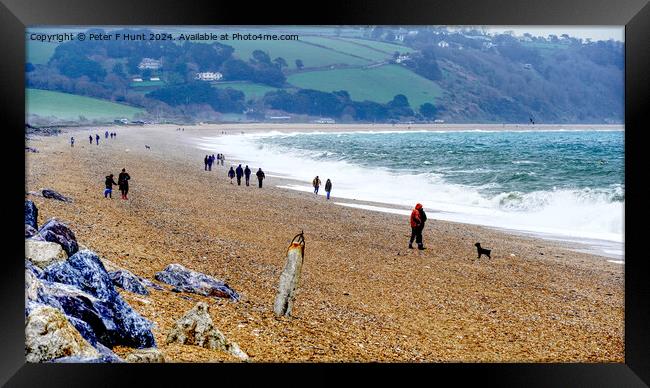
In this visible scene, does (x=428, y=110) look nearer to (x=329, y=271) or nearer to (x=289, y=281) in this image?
(x=329, y=271)

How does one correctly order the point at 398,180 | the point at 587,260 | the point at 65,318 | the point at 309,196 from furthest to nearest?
the point at 398,180 → the point at 309,196 → the point at 587,260 → the point at 65,318

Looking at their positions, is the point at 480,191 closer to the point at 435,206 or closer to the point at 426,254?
the point at 435,206

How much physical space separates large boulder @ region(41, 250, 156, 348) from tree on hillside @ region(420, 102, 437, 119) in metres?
8.14

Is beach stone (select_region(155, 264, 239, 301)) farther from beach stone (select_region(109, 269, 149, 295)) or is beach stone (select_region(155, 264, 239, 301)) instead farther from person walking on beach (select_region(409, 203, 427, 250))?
person walking on beach (select_region(409, 203, 427, 250))

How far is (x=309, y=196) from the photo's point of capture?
42.6ft

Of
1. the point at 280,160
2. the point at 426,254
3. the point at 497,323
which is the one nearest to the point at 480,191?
the point at 280,160

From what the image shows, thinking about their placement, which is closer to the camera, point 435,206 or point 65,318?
point 65,318

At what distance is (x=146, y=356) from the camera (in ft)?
20.2

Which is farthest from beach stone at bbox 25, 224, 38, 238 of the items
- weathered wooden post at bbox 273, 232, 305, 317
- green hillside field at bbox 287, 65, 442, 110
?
green hillside field at bbox 287, 65, 442, 110

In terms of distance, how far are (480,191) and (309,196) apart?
17.2 ft

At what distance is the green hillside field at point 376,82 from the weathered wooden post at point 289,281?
4.47m

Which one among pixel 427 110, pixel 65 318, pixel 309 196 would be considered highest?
pixel 427 110

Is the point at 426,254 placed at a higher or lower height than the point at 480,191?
lower

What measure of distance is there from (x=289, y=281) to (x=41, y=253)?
8.54 feet
